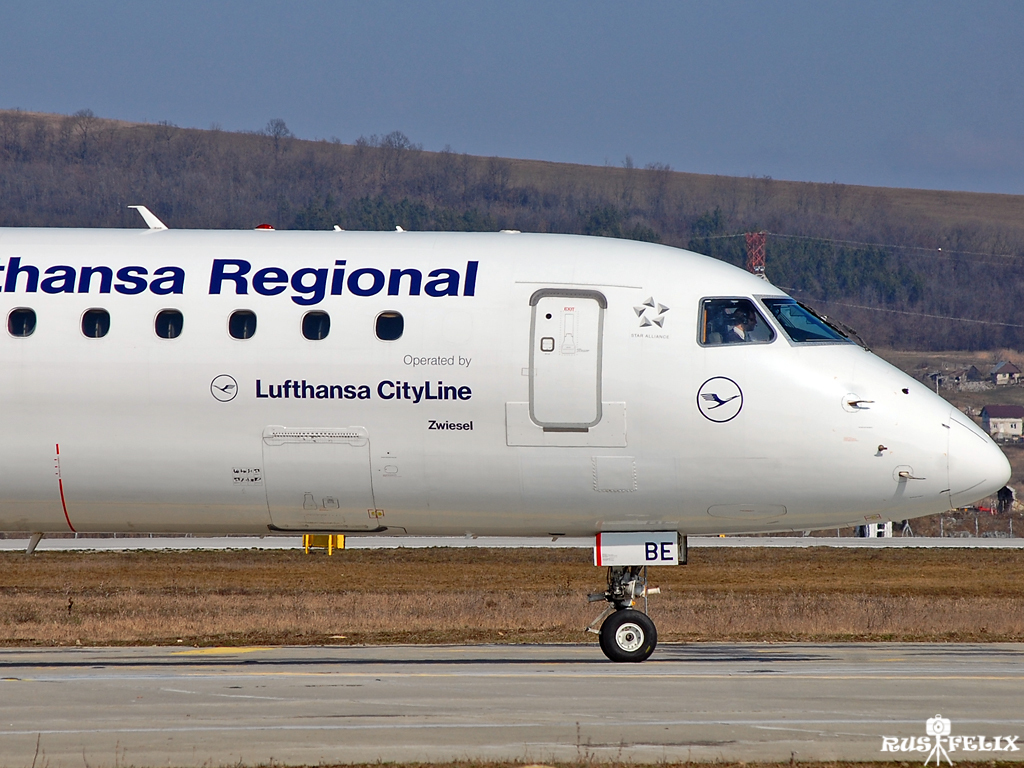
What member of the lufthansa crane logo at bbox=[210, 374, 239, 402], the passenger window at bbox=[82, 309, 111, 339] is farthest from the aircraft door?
the passenger window at bbox=[82, 309, 111, 339]

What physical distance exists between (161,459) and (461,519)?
4.42 metres

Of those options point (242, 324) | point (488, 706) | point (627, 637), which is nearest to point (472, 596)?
point (627, 637)

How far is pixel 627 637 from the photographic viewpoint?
20.1 metres

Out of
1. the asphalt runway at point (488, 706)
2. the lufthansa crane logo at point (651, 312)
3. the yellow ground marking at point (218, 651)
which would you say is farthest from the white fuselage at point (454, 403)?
the yellow ground marking at point (218, 651)

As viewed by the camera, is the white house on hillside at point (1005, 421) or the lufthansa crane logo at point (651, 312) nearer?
the lufthansa crane logo at point (651, 312)

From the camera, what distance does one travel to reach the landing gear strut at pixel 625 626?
2006 cm

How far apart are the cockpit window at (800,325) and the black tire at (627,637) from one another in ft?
15.6

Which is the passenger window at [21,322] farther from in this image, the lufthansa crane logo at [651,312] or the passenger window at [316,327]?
the lufthansa crane logo at [651,312]

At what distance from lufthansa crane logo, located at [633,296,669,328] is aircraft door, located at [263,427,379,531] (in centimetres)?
428

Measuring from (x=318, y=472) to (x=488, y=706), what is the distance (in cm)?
456

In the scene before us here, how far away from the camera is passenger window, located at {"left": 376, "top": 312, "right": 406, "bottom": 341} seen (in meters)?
19.1

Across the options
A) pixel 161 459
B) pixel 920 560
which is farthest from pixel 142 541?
pixel 161 459

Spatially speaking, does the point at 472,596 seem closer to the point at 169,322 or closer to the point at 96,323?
the point at 169,322

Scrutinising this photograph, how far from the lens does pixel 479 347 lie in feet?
62.7
